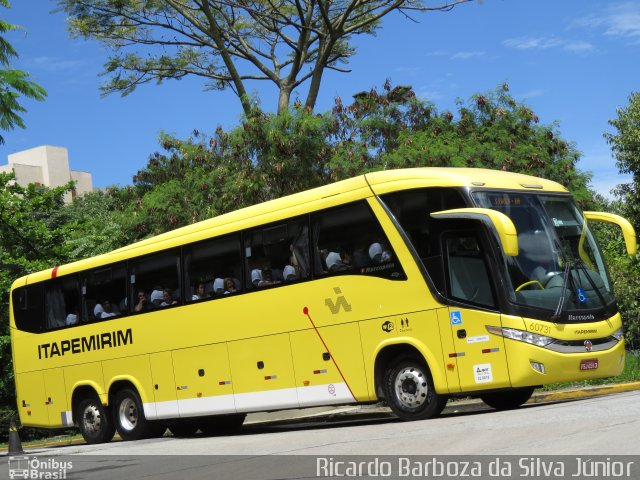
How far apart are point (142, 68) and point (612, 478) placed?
3109 centimetres

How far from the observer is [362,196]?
15109mm

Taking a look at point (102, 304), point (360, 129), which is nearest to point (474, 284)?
point (102, 304)

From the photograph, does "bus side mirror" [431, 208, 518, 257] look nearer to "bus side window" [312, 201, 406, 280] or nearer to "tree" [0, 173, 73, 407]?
"bus side window" [312, 201, 406, 280]

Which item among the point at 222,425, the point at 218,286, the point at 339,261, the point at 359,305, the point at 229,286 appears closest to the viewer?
the point at 359,305

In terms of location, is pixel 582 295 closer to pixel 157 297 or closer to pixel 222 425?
pixel 157 297

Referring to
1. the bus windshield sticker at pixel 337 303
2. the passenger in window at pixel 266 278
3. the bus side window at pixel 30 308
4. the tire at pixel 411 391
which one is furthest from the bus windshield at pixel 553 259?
the bus side window at pixel 30 308

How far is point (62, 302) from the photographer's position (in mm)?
20672

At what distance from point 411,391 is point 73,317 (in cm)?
858

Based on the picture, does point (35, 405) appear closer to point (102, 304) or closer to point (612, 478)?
point (102, 304)

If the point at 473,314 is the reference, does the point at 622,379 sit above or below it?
below

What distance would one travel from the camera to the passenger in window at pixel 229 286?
1708 centimetres

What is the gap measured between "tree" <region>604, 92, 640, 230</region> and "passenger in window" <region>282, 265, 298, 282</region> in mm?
24567

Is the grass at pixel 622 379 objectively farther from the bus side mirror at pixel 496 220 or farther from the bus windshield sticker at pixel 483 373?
the bus side mirror at pixel 496 220

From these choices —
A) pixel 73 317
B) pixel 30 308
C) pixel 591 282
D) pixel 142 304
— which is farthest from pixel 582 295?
pixel 30 308
